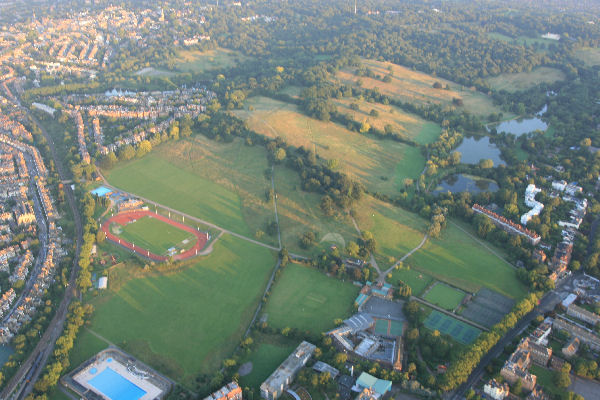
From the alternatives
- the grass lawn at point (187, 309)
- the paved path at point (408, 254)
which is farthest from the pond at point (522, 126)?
the grass lawn at point (187, 309)

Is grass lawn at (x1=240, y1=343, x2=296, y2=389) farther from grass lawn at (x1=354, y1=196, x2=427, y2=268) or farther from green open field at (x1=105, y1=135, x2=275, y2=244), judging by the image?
green open field at (x1=105, y1=135, x2=275, y2=244)

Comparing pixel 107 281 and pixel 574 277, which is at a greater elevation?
pixel 574 277

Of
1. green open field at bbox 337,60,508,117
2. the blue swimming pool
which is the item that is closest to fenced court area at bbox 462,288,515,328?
the blue swimming pool

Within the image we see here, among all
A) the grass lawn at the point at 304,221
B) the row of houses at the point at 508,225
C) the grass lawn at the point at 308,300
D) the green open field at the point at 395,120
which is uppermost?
the row of houses at the point at 508,225

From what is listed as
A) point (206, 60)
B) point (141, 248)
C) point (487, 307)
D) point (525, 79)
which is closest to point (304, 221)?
point (141, 248)

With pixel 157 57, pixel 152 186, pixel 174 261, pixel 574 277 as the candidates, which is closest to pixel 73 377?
pixel 174 261

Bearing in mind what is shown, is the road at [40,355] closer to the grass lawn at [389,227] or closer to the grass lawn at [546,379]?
the grass lawn at [389,227]

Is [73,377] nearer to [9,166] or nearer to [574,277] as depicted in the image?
[9,166]
